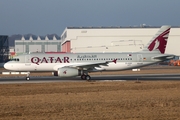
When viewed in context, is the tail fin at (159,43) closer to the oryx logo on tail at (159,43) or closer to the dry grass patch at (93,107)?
the oryx logo on tail at (159,43)

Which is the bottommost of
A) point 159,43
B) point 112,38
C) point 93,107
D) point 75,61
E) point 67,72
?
point 93,107

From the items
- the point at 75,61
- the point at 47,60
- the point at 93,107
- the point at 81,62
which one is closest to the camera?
the point at 93,107

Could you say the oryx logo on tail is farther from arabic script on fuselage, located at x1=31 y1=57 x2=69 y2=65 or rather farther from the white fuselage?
arabic script on fuselage, located at x1=31 y1=57 x2=69 y2=65

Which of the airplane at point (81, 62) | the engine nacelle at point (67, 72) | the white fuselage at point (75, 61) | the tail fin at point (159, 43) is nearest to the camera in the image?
the engine nacelle at point (67, 72)

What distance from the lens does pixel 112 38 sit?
11462cm

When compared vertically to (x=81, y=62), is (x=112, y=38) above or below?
above

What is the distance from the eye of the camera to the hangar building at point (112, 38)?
4481 inches

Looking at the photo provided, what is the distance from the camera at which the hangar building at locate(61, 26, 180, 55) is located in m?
114

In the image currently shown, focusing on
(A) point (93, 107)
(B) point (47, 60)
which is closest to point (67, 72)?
(B) point (47, 60)

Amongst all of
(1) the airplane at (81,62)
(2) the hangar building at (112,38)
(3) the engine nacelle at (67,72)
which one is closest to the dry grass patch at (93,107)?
(3) the engine nacelle at (67,72)

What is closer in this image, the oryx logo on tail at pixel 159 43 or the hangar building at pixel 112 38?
the oryx logo on tail at pixel 159 43

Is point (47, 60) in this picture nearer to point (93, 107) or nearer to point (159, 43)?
point (159, 43)

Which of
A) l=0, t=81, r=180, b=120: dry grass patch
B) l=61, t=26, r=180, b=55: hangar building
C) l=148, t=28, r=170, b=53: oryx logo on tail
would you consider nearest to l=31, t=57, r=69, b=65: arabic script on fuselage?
l=148, t=28, r=170, b=53: oryx logo on tail

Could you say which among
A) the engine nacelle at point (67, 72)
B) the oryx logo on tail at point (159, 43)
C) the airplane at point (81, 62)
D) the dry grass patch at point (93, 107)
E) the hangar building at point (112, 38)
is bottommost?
the dry grass patch at point (93, 107)
